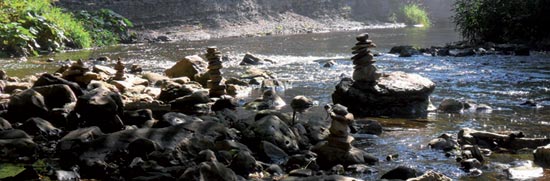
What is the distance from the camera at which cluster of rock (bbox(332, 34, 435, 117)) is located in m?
10.4

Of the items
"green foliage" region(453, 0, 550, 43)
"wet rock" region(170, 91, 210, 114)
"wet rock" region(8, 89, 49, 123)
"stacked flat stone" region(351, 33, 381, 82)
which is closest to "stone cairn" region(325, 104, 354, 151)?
"stacked flat stone" region(351, 33, 381, 82)

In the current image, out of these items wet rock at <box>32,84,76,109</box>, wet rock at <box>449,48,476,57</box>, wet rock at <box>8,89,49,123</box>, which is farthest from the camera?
wet rock at <box>449,48,476,57</box>

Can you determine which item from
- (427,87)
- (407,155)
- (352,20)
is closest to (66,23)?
(427,87)

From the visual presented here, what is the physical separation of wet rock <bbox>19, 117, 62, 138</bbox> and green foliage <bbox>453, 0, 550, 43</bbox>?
56.8 ft

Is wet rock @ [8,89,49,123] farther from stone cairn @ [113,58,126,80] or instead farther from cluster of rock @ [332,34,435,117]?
cluster of rock @ [332,34,435,117]

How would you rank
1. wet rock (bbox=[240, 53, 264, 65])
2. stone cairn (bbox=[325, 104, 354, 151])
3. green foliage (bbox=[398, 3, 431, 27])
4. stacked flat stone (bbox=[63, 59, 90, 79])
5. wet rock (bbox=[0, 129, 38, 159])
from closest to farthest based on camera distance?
wet rock (bbox=[0, 129, 38, 159]) → stone cairn (bbox=[325, 104, 354, 151]) → stacked flat stone (bbox=[63, 59, 90, 79]) → wet rock (bbox=[240, 53, 264, 65]) → green foliage (bbox=[398, 3, 431, 27])

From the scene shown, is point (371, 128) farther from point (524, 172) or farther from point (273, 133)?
point (524, 172)

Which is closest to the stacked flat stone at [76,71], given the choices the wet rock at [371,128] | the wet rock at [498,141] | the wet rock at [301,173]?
the wet rock at [371,128]

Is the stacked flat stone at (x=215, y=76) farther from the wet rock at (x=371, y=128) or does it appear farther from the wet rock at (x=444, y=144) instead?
the wet rock at (x=444, y=144)

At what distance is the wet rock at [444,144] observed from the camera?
7.46 meters

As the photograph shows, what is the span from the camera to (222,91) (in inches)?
474

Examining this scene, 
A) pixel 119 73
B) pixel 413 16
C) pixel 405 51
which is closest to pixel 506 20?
pixel 405 51

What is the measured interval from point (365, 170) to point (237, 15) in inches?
1226

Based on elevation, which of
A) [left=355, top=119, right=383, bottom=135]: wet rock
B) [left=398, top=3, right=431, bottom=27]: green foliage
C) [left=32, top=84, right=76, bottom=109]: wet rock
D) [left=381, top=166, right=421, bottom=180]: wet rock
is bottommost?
[left=398, top=3, right=431, bottom=27]: green foliage
